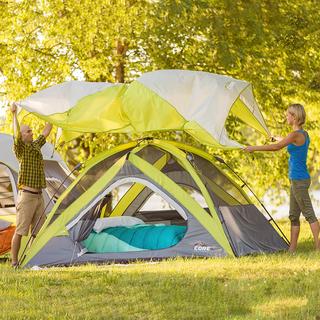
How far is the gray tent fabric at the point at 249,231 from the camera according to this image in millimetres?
10766

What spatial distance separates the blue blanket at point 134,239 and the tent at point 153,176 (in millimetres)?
13

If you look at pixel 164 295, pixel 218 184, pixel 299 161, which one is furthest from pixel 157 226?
pixel 164 295

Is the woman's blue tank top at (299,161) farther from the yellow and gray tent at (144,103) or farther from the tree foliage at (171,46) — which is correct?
the tree foliage at (171,46)

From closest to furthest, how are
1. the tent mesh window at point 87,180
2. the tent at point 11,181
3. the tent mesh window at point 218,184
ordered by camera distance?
the tent mesh window at point 87,180, the tent mesh window at point 218,184, the tent at point 11,181

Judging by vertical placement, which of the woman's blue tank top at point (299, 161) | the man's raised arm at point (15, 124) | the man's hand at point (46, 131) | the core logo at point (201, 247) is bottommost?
the core logo at point (201, 247)

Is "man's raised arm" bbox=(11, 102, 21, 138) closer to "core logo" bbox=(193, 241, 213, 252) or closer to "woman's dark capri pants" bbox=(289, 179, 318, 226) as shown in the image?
"core logo" bbox=(193, 241, 213, 252)

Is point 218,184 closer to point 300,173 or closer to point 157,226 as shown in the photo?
point 157,226

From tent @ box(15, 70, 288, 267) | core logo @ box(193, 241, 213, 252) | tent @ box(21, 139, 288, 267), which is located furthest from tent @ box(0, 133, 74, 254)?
core logo @ box(193, 241, 213, 252)

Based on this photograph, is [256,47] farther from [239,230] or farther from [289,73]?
[239,230]

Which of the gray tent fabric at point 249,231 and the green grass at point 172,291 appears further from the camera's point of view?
the gray tent fabric at point 249,231

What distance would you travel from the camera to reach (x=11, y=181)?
1327cm

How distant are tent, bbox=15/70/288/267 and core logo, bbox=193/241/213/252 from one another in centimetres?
1

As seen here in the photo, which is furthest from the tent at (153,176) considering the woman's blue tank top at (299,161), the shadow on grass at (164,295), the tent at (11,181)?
the shadow on grass at (164,295)

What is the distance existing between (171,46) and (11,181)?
620cm
